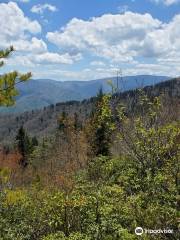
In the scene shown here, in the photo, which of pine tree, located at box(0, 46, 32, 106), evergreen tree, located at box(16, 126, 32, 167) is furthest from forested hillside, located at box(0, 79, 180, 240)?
evergreen tree, located at box(16, 126, 32, 167)

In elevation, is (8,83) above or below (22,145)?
above

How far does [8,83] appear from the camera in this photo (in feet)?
34.5

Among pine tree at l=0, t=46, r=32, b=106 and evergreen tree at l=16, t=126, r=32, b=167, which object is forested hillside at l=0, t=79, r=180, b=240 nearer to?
pine tree at l=0, t=46, r=32, b=106

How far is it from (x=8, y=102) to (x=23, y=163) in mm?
60022

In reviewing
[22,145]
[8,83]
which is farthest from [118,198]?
[22,145]

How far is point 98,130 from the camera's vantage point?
42.1m

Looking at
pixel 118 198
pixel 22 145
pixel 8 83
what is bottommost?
pixel 22 145

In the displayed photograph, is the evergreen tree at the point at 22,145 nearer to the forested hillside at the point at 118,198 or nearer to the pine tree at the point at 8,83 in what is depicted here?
the forested hillside at the point at 118,198

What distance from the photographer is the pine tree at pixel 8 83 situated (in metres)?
10.4

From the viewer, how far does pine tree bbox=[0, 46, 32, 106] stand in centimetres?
1045

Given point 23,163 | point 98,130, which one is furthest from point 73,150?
point 23,163

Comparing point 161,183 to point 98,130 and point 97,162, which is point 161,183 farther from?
point 98,130

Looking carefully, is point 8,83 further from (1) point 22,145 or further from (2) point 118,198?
(1) point 22,145

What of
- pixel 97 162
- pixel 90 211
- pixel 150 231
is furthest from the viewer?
pixel 97 162
